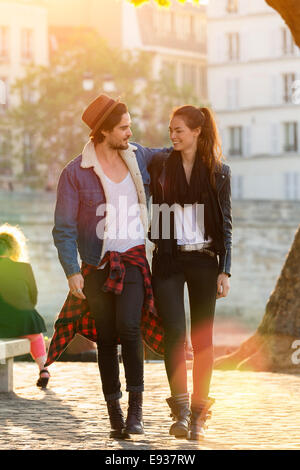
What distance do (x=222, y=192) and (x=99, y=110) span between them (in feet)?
2.73

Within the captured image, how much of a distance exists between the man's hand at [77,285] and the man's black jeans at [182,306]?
1.34 feet

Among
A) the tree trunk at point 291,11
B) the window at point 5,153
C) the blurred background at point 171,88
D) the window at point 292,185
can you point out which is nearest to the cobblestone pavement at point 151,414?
the tree trunk at point 291,11

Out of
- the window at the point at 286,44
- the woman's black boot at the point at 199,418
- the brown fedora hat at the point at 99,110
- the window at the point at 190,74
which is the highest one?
the window at the point at 286,44

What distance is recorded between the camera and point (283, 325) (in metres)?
12.7

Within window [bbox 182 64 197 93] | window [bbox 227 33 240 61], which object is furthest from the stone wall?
window [bbox 182 64 197 93]

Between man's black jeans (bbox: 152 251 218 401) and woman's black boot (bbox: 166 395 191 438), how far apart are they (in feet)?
0.18

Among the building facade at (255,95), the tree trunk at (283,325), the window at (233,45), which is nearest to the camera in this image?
the tree trunk at (283,325)

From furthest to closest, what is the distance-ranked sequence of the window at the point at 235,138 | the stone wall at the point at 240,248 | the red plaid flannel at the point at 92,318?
the window at the point at 235,138
the stone wall at the point at 240,248
the red plaid flannel at the point at 92,318

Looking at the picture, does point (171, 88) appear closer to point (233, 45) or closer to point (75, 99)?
point (75, 99)

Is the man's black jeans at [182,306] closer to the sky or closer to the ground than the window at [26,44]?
closer to the ground

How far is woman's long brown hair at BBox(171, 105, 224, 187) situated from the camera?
24.6ft

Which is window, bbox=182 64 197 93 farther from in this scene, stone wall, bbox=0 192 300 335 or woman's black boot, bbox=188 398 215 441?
woman's black boot, bbox=188 398 215 441

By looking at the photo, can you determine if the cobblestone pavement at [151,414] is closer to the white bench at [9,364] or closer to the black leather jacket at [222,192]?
the white bench at [9,364]

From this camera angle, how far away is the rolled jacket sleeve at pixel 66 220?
7.42 m
